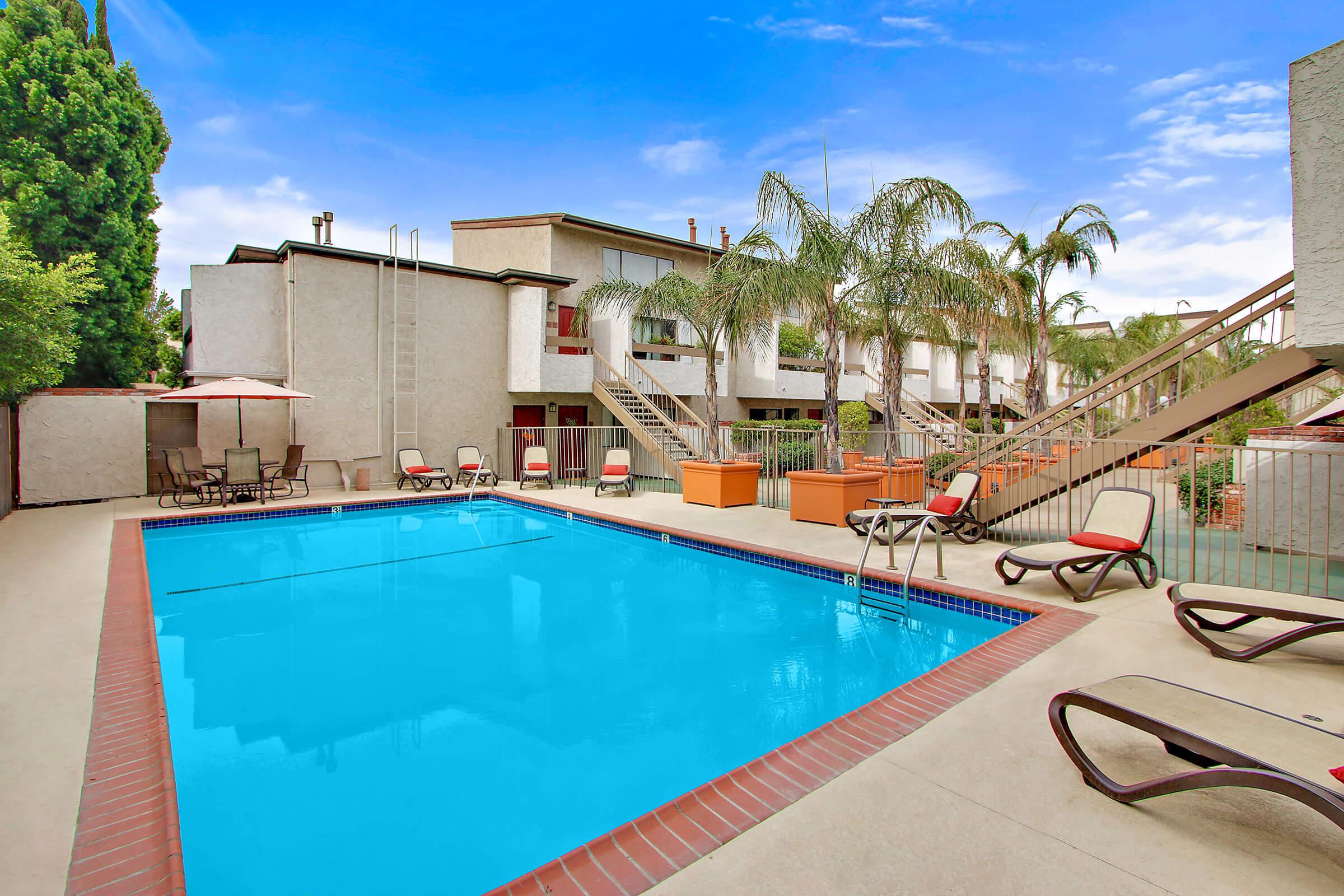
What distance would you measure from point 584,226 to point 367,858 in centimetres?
1860

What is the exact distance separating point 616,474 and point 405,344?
630cm

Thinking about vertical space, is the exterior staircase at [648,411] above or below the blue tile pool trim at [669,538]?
above

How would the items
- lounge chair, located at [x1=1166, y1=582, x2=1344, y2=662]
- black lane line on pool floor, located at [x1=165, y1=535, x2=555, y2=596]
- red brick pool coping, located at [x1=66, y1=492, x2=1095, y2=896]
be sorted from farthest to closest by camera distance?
1. black lane line on pool floor, located at [x1=165, y1=535, x2=555, y2=596]
2. lounge chair, located at [x1=1166, y1=582, x2=1344, y2=662]
3. red brick pool coping, located at [x1=66, y1=492, x2=1095, y2=896]

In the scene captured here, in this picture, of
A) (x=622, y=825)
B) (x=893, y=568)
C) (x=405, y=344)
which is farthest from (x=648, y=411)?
(x=622, y=825)

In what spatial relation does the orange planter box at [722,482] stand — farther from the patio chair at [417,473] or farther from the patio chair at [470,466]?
the patio chair at [417,473]

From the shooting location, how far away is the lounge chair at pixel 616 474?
13922 millimetres

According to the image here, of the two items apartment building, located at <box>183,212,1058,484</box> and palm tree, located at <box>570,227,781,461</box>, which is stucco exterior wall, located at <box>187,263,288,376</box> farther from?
palm tree, located at <box>570,227,781,461</box>

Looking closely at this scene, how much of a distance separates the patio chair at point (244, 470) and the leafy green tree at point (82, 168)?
8.76 m

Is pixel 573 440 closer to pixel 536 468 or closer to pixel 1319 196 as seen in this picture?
pixel 536 468

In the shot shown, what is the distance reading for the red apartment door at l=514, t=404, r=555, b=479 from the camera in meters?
17.3

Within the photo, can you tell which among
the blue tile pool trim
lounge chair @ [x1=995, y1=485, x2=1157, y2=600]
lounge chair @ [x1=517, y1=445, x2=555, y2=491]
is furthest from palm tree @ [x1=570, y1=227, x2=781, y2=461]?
lounge chair @ [x1=995, y1=485, x2=1157, y2=600]

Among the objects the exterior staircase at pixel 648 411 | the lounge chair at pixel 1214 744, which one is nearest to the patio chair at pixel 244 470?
the exterior staircase at pixel 648 411

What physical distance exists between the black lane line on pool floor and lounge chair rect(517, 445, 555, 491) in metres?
5.07

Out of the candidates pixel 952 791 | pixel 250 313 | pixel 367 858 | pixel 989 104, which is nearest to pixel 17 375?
pixel 250 313
